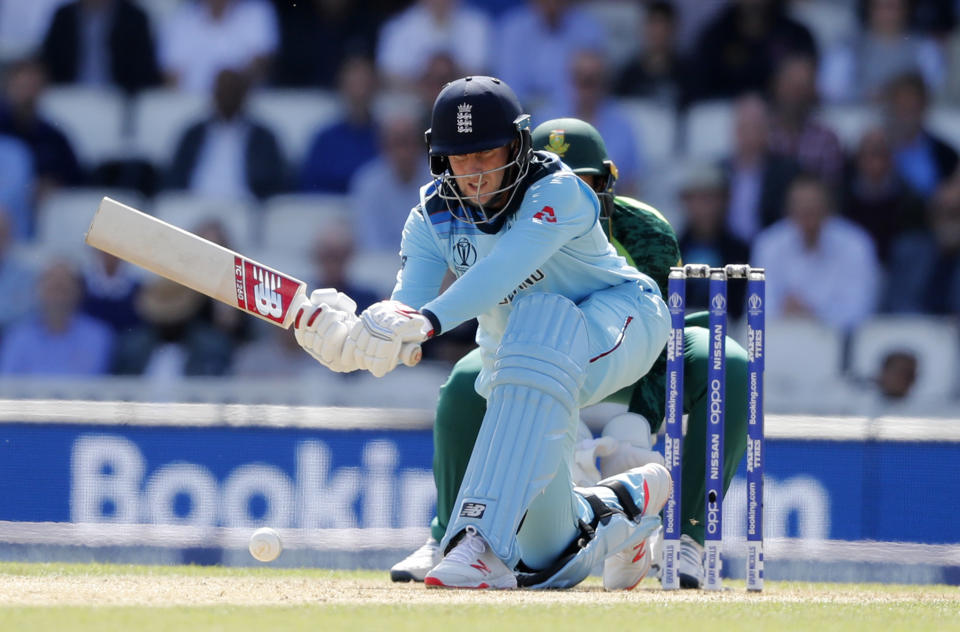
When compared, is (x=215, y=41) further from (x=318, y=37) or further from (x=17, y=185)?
(x=17, y=185)

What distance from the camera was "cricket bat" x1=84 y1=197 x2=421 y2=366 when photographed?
4.01 m

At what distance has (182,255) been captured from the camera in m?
4.03

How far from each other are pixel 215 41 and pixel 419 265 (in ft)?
16.8

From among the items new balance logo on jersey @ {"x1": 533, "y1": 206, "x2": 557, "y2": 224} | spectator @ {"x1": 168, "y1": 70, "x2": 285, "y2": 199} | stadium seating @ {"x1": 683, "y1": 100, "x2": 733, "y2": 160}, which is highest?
stadium seating @ {"x1": 683, "y1": 100, "x2": 733, "y2": 160}

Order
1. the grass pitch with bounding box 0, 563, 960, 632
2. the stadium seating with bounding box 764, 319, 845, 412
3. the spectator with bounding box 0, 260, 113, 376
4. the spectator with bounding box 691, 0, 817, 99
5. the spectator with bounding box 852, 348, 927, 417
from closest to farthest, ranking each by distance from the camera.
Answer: the grass pitch with bounding box 0, 563, 960, 632 < the spectator with bounding box 852, 348, 927, 417 < the stadium seating with bounding box 764, 319, 845, 412 < the spectator with bounding box 0, 260, 113, 376 < the spectator with bounding box 691, 0, 817, 99

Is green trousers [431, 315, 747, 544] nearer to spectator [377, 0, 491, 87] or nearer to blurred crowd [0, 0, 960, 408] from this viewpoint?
blurred crowd [0, 0, 960, 408]

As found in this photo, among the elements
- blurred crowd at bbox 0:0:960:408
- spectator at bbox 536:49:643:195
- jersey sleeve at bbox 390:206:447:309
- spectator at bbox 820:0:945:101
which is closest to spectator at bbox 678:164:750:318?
blurred crowd at bbox 0:0:960:408

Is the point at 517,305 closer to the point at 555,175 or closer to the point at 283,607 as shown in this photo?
the point at 555,175

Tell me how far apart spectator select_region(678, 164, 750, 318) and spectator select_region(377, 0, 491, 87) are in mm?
1565

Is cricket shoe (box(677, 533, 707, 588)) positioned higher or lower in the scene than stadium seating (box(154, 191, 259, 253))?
lower

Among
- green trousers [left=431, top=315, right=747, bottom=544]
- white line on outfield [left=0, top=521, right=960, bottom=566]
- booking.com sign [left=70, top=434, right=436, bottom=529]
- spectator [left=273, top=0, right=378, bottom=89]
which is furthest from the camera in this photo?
spectator [left=273, top=0, right=378, bottom=89]

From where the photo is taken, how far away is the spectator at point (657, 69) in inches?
340

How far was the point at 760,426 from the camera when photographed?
4.02 meters

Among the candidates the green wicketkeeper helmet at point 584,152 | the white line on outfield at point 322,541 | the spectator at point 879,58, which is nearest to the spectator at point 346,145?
the spectator at point 879,58
